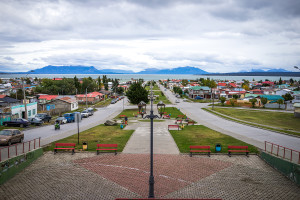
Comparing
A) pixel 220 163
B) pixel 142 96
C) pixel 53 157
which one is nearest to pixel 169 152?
pixel 220 163

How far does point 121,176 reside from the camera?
1355cm

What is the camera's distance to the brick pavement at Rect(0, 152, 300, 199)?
11.4 m

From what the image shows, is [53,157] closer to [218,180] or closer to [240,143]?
[218,180]

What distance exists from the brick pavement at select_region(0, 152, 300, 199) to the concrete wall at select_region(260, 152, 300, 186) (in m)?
0.38

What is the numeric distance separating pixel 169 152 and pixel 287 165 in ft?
28.8

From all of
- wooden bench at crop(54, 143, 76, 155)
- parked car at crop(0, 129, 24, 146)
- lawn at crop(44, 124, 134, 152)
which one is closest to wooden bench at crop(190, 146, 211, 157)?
lawn at crop(44, 124, 134, 152)

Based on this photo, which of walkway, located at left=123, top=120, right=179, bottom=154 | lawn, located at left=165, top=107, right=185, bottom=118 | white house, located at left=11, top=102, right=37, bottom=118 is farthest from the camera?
lawn, located at left=165, top=107, right=185, bottom=118

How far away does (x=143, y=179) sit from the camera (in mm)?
13148

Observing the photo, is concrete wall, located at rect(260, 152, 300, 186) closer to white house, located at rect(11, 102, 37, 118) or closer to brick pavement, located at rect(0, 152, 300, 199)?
brick pavement, located at rect(0, 152, 300, 199)

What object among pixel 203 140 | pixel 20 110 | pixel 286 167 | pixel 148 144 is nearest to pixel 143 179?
Answer: pixel 148 144

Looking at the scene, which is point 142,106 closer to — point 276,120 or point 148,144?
point 276,120

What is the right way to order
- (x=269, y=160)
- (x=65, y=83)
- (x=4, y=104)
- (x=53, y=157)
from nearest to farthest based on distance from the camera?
(x=269, y=160), (x=53, y=157), (x=4, y=104), (x=65, y=83)

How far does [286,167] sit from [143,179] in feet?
31.2

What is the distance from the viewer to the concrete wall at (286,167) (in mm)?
12733
